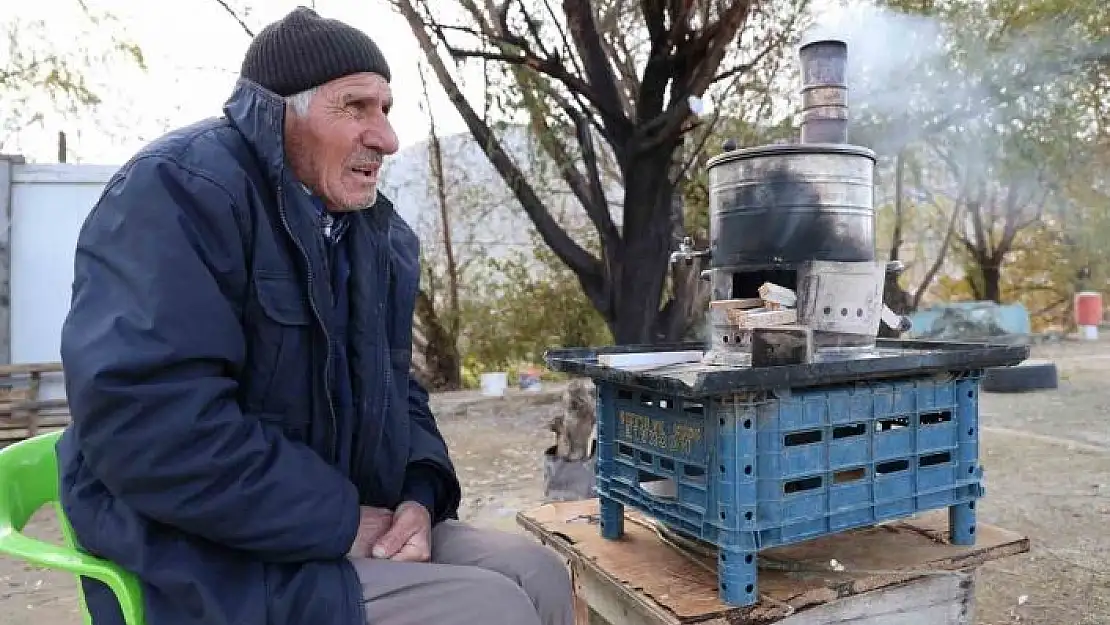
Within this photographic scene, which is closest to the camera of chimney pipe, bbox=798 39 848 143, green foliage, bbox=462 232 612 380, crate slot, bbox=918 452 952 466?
crate slot, bbox=918 452 952 466

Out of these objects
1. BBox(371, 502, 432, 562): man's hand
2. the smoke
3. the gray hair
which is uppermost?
the smoke

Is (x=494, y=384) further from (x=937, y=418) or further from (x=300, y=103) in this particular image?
(x=300, y=103)

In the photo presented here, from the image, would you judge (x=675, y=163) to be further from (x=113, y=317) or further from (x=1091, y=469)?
(x=113, y=317)

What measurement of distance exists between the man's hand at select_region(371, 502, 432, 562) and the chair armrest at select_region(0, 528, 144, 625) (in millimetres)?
515

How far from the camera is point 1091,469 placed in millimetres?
5305

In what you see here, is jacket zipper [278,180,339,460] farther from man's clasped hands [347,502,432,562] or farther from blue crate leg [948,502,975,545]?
blue crate leg [948,502,975,545]

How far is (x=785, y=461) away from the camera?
1938 mm

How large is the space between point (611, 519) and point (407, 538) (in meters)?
0.73

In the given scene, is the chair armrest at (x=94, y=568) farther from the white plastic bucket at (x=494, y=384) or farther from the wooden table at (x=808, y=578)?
the white plastic bucket at (x=494, y=384)

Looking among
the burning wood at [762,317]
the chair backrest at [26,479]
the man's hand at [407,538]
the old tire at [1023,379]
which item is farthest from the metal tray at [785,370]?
the old tire at [1023,379]

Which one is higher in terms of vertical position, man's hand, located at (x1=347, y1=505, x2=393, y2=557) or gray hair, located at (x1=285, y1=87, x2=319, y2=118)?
gray hair, located at (x1=285, y1=87, x2=319, y2=118)

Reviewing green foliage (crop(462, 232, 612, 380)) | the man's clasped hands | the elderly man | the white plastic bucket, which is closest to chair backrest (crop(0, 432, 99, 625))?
the elderly man

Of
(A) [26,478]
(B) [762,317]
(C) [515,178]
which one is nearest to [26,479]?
(A) [26,478]

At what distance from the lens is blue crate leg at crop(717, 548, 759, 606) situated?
6.19ft
